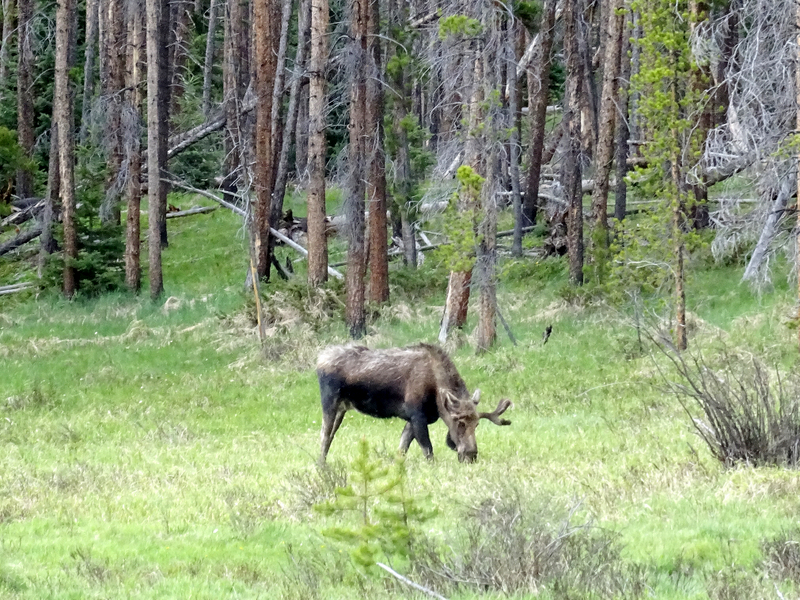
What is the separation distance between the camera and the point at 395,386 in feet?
38.2

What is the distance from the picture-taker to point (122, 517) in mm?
9438

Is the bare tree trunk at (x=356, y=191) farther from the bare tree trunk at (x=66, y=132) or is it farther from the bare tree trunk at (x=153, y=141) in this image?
the bare tree trunk at (x=66, y=132)

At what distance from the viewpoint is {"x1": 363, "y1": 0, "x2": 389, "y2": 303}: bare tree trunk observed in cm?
2247

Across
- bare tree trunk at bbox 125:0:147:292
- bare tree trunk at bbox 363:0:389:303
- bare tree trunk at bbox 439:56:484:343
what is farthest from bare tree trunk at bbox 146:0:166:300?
bare tree trunk at bbox 439:56:484:343

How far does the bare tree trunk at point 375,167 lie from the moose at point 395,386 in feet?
35.4

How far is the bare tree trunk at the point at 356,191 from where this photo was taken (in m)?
21.6

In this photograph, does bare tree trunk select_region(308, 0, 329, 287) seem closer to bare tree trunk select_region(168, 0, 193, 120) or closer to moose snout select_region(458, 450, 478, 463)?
moose snout select_region(458, 450, 478, 463)

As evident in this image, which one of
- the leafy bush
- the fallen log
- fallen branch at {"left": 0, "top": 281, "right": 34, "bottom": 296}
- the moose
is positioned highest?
the leafy bush

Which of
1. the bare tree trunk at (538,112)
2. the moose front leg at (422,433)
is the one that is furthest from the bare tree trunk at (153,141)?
the moose front leg at (422,433)

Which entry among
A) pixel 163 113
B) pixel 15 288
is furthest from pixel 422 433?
pixel 163 113

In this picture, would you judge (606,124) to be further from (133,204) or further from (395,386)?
(133,204)

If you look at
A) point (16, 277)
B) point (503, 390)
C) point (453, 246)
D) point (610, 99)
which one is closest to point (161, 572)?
point (503, 390)

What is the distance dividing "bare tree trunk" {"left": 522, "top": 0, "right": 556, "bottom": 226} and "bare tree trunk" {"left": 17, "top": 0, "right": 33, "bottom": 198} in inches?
690

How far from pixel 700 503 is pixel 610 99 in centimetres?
1582
